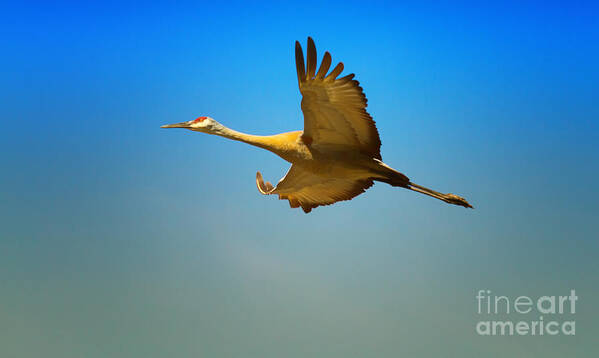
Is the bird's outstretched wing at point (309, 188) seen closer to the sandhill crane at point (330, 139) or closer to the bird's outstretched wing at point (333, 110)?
the sandhill crane at point (330, 139)

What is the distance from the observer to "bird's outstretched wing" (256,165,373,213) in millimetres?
8438

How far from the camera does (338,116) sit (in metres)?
7.46

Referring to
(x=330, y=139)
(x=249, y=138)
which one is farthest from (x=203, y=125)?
(x=330, y=139)

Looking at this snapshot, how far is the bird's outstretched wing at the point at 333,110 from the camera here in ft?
22.6

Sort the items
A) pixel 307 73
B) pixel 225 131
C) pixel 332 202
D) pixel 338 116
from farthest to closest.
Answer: pixel 332 202 → pixel 225 131 → pixel 338 116 → pixel 307 73

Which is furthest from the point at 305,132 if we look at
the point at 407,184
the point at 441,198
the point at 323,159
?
the point at 441,198

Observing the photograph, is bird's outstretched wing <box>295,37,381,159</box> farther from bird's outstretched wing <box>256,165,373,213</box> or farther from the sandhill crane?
bird's outstretched wing <box>256,165,373,213</box>

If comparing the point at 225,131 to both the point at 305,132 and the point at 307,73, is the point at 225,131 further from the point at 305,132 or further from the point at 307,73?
the point at 307,73

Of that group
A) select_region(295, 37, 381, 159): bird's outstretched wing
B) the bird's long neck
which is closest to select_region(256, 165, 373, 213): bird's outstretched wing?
select_region(295, 37, 381, 159): bird's outstretched wing

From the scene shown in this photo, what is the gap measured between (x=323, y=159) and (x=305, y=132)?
42 centimetres

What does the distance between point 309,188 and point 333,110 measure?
5.67 feet

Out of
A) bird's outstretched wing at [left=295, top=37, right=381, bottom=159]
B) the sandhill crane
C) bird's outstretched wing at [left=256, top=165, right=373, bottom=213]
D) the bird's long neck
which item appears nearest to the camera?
bird's outstretched wing at [left=295, top=37, right=381, bottom=159]

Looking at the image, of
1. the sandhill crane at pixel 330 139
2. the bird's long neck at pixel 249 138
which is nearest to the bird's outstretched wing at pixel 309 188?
the sandhill crane at pixel 330 139

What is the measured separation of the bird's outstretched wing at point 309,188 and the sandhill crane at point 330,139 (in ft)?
0.05
